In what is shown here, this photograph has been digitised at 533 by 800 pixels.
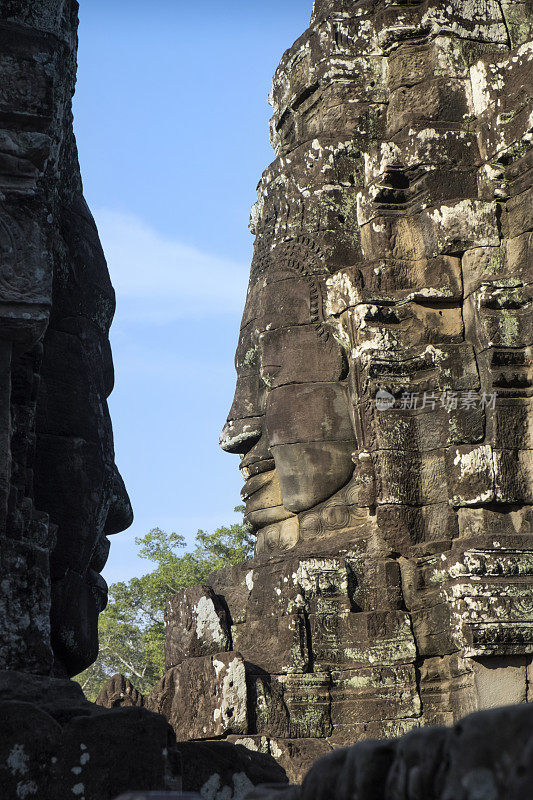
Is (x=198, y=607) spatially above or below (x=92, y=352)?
below

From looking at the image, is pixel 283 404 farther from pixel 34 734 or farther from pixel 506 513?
pixel 34 734

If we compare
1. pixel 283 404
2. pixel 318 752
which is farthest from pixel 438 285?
pixel 318 752

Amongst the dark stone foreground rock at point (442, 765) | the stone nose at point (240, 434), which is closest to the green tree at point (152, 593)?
the stone nose at point (240, 434)

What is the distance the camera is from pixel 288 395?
34.8 ft

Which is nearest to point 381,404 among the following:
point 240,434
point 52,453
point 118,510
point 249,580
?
point 240,434

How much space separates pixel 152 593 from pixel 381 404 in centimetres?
1902

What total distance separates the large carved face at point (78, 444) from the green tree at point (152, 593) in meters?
21.2

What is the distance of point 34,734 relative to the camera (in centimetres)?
331

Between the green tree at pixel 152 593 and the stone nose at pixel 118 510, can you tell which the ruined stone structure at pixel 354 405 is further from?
the green tree at pixel 152 593

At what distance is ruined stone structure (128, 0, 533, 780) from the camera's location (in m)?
8.87

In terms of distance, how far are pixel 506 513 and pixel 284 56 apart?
5.86 m
